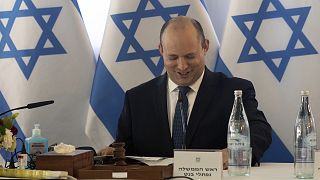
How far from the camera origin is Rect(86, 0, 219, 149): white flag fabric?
3674 millimetres

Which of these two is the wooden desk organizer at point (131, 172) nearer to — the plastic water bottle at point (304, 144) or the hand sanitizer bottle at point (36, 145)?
the plastic water bottle at point (304, 144)

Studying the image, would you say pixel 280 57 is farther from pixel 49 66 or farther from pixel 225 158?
pixel 49 66

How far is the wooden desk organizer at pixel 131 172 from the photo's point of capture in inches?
68.3

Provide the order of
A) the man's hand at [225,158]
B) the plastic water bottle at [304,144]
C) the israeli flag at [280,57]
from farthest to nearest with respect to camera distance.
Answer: the israeli flag at [280,57] → the man's hand at [225,158] → the plastic water bottle at [304,144]

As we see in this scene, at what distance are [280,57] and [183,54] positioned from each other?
0.81 m

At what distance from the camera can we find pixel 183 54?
284cm

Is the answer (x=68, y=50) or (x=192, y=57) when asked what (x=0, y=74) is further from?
(x=192, y=57)

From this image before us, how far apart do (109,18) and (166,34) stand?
103 centimetres

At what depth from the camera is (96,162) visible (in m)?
2.15

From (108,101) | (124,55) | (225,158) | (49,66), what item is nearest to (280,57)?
(124,55)

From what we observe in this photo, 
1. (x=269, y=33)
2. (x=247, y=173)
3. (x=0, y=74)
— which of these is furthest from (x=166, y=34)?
(x=0, y=74)

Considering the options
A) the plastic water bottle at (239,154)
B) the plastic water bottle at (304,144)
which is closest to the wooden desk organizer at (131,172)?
the plastic water bottle at (239,154)

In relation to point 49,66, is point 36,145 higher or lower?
lower

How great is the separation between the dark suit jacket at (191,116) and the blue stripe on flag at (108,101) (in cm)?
71
